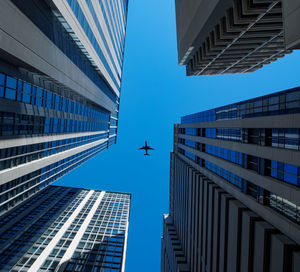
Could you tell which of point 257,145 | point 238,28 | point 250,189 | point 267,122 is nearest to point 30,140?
point 257,145

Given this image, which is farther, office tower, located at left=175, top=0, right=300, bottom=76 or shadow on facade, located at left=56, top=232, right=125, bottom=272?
shadow on facade, located at left=56, top=232, right=125, bottom=272

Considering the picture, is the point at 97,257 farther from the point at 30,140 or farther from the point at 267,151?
the point at 267,151

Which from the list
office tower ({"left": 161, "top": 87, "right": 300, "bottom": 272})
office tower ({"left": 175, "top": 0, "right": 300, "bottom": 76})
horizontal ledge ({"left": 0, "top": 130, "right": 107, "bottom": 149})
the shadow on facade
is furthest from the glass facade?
the shadow on facade

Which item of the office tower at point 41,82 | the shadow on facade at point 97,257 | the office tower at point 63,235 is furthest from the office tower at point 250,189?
the office tower at point 41,82

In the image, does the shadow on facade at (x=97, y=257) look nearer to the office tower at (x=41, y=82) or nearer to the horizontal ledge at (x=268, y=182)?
the office tower at (x=41, y=82)

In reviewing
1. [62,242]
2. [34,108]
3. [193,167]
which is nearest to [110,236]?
[62,242]

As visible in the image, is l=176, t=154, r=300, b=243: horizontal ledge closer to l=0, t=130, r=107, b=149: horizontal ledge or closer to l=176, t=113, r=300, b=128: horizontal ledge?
l=176, t=113, r=300, b=128: horizontal ledge

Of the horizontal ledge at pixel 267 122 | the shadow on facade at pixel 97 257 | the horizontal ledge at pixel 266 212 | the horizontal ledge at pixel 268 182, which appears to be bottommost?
the shadow on facade at pixel 97 257

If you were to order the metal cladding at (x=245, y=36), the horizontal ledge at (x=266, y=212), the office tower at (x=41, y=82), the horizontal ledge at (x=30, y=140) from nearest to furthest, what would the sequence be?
1. the horizontal ledge at (x=266, y=212)
2. the office tower at (x=41, y=82)
3. the horizontal ledge at (x=30, y=140)
4. the metal cladding at (x=245, y=36)
